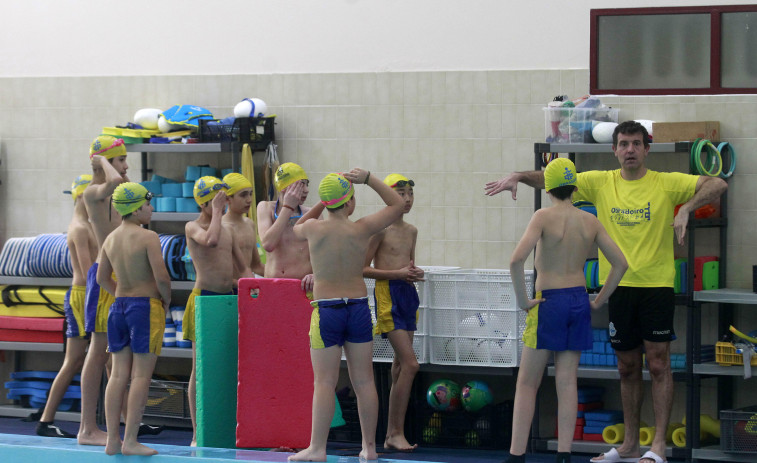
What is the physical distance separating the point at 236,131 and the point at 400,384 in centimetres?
244

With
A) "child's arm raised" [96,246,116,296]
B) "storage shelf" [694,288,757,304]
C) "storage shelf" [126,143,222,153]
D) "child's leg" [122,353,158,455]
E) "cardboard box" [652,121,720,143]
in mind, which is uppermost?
"cardboard box" [652,121,720,143]

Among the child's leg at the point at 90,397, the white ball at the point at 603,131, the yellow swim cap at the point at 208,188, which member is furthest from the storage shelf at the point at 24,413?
the white ball at the point at 603,131

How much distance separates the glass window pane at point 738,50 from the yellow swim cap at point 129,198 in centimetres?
434

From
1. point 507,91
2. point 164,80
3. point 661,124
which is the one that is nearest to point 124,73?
point 164,80

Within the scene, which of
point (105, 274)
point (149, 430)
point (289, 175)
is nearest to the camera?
point (105, 274)

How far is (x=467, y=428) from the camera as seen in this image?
27.7ft

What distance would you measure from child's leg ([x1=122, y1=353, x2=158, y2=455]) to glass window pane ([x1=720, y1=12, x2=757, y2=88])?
4630 mm

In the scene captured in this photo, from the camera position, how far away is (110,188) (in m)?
7.86

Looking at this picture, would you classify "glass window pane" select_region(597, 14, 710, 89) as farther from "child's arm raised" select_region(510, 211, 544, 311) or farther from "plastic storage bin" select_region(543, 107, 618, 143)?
"child's arm raised" select_region(510, 211, 544, 311)

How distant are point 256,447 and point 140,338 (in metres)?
1.09

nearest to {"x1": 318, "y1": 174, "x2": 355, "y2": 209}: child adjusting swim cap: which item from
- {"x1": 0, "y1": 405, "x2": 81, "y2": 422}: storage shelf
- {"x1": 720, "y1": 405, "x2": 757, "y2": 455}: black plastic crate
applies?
{"x1": 720, "y1": 405, "x2": 757, "y2": 455}: black plastic crate

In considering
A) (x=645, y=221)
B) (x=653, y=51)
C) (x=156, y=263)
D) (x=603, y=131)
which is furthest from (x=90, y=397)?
(x=653, y=51)

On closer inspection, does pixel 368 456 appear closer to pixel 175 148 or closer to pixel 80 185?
pixel 80 185

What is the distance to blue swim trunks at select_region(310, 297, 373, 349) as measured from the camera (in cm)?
662
